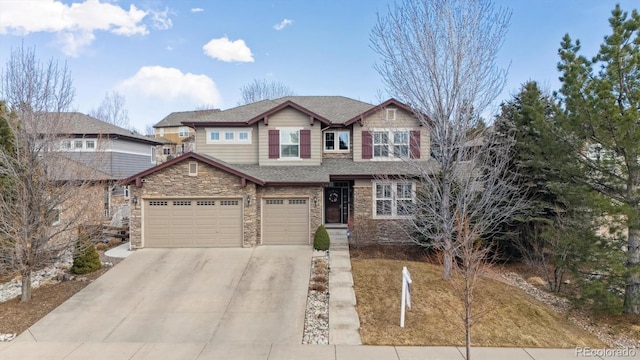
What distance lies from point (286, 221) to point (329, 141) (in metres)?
5.08

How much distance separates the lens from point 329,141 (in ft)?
59.6

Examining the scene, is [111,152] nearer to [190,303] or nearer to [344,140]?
[344,140]

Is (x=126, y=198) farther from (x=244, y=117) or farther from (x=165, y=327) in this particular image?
(x=165, y=327)

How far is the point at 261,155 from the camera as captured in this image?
1734 cm

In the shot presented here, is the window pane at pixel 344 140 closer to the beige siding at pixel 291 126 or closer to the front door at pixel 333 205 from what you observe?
the beige siding at pixel 291 126

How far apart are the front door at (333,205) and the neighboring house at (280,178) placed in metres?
0.05

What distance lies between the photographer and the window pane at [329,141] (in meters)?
18.1

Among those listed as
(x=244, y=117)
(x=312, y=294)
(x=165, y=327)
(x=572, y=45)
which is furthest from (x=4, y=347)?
(x=572, y=45)

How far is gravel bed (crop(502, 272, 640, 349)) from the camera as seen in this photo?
850 cm

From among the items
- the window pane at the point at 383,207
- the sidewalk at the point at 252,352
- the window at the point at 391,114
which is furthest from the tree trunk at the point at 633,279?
the window at the point at 391,114

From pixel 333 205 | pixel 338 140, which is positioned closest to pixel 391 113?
pixel 338 140

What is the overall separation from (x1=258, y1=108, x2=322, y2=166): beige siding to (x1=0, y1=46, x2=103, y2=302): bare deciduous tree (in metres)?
8.39

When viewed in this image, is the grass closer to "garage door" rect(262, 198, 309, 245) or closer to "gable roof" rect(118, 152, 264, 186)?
"garage door" rect(262, 198, 309, 245)

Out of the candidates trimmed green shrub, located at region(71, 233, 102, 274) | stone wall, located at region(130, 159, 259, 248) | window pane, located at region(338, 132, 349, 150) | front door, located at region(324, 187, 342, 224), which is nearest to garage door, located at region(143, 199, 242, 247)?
stone wall, located at region(130, 159, 259, 248)
